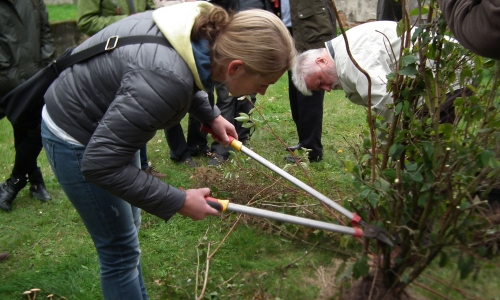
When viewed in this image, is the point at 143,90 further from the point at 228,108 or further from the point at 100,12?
the point at 228,108

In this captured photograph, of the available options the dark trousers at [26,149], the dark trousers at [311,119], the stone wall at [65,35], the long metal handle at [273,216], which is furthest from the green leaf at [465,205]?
the stone wall at [65,35]

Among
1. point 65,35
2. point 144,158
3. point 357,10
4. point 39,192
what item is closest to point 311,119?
point 144,158

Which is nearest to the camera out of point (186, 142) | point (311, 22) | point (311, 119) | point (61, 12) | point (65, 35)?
point (311, 22)

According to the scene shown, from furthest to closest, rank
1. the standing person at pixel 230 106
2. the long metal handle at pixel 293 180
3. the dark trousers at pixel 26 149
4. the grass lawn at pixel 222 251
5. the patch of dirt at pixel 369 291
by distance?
the standing person at pixel 230 106 < the dark trousers at pixel 26 149 < the grass lawn at pixel 222 251 < the patch of dirt at pixel 369 291 < the long metal handle at pixel 293 180

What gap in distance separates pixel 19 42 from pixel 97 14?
756 mm

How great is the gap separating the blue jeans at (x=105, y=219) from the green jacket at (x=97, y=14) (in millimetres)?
2348

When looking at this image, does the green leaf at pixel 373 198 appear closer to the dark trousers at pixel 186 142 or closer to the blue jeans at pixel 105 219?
the blue jeans at pixel 105 219

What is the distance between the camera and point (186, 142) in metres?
5.16

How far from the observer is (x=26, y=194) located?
4.39 metres

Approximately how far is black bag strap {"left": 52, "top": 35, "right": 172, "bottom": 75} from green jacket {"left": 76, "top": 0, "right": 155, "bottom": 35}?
7.70ft

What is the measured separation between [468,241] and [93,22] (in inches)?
135

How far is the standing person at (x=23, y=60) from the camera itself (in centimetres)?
385

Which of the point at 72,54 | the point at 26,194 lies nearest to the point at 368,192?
the point at 72,54

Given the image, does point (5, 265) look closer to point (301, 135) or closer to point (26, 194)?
point (26, 194)
